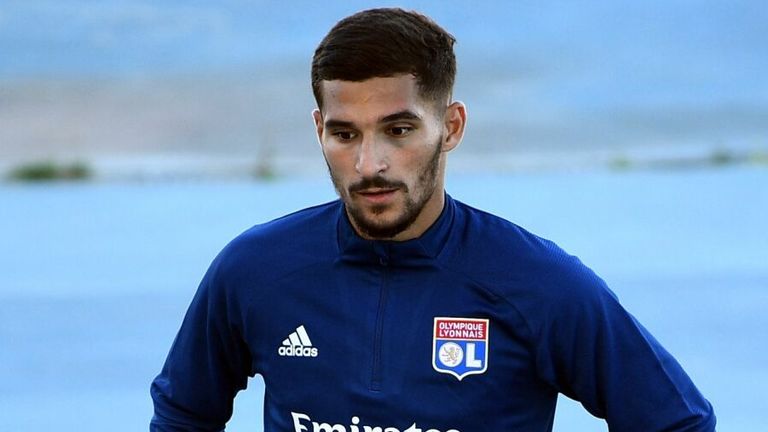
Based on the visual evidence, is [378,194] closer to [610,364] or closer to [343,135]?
[343,135]

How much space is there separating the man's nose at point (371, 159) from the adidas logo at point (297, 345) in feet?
0.99

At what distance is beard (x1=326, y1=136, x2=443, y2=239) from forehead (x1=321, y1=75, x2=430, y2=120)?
0.09 m

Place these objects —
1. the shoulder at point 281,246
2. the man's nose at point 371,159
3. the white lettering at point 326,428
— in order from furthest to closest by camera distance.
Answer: the shoulder at point 281,246 → the white lettering at point 326,428 → the man's nose at point 371,159

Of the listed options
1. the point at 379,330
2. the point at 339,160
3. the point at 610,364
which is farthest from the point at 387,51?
the point at 610,364

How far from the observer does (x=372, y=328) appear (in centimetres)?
199

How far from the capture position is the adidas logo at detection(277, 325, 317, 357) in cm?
202

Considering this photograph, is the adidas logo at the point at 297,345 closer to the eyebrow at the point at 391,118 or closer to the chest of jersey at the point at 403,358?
the chest of jersey at the point at 403,358

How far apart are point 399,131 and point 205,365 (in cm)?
53

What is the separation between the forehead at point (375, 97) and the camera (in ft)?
6.19

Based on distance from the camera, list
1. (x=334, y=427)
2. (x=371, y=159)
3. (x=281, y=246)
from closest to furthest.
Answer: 1. (x=371, y=159)
2. (x=334, y=427)
3. (x=281, y=246)

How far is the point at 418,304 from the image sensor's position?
1992 millimetres

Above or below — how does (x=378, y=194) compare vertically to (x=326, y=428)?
above

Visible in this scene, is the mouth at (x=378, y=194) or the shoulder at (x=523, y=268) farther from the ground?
the mouth at (x=378, y=194)

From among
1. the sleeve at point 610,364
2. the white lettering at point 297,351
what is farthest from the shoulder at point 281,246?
the sleeve at point 610,364
